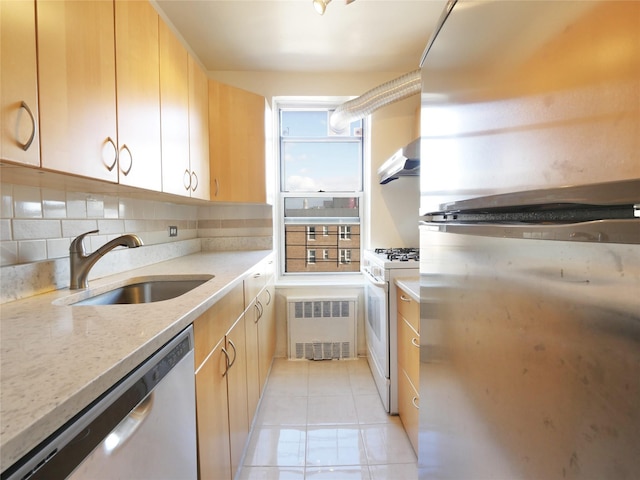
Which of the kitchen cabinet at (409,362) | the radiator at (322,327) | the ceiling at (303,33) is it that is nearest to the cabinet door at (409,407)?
the kitchen cabinet at (409,362)

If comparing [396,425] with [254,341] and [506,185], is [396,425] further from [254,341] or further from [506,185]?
[506,185]

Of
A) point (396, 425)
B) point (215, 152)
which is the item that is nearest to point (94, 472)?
point (396, 425)

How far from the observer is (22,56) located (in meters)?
0.74

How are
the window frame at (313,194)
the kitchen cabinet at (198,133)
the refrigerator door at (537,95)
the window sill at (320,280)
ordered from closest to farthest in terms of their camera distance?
the refrigerator door at (537,95)
the kitchen cabinet at (198,133)
the window sill at (320,280)
the window frame at (313,194)

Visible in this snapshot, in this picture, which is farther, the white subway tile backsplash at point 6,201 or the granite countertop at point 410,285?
the granite countertop at point 410,285

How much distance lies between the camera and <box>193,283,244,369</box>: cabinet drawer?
984 mm

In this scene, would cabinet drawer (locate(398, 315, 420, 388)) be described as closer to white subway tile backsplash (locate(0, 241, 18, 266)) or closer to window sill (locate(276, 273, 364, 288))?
window sill (locate(276, 273, 364, 288))

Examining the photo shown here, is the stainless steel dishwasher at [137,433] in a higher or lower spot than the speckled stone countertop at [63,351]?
lower

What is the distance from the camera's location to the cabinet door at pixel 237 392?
1315 mm

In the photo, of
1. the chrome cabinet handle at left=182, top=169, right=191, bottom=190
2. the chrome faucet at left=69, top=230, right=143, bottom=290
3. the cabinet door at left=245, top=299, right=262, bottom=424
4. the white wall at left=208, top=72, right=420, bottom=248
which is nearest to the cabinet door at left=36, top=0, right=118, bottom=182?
the chrome faucet at left=69, top=230, right=143, bottom=290

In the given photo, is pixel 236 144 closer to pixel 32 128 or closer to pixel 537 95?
pixel 32 128

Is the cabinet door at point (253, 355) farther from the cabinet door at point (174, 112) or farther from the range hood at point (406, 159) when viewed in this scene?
the range hood at point (406, 159)

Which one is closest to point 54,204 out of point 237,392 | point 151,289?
point 151,289

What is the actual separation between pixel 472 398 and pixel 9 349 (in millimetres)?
1022
